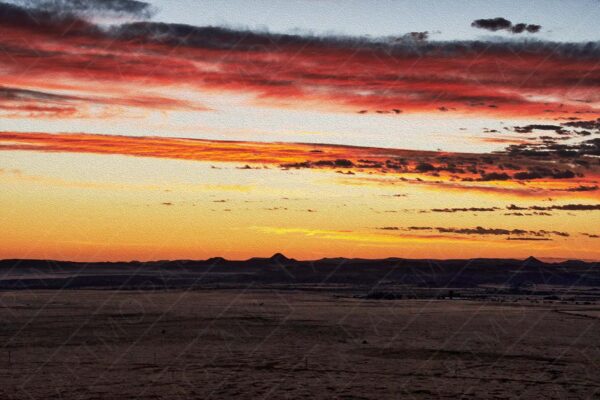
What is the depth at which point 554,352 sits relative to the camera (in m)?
44.7

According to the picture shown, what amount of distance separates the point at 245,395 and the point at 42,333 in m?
26.3

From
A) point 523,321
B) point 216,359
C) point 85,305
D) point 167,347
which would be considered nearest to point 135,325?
point 167,347

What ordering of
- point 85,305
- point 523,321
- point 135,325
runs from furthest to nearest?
point 85,305 < point 523,321 < point 135,325

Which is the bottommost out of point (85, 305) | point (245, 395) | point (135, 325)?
point (245, 395)

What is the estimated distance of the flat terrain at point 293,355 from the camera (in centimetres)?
3238

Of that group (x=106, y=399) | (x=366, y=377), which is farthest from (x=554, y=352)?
(x=106, y=399)

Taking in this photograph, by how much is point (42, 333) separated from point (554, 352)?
33159 millimetres

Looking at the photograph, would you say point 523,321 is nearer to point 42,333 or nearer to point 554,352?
point 554,352

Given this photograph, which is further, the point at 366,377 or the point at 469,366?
the point at 469,366

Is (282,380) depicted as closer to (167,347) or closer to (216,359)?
(216,359)

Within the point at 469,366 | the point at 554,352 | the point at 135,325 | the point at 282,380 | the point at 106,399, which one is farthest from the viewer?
the point at 135,325

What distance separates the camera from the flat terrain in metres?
32.4

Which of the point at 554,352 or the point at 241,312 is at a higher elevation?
the point at 241,312

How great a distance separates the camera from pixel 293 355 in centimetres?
4200
